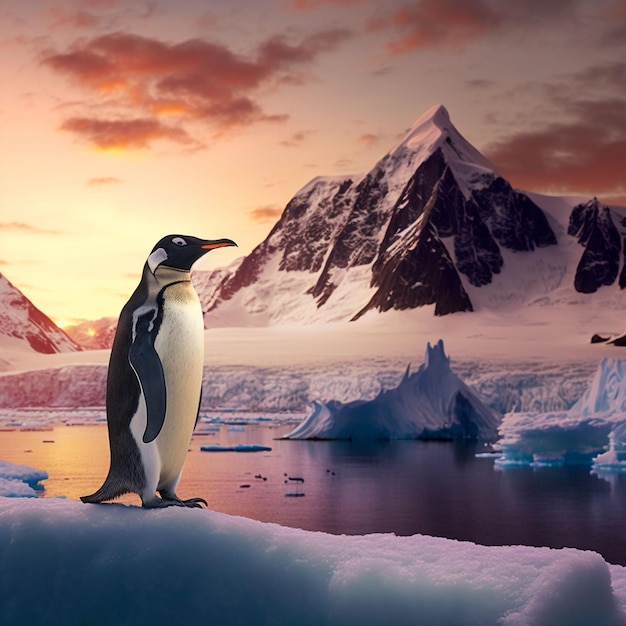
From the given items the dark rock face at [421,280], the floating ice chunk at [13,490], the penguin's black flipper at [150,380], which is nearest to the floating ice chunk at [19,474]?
the floating ice chunk at [13,490]

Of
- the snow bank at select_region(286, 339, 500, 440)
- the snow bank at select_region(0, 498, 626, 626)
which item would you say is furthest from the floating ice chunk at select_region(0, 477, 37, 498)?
the snow bank at select_region(286, 339, 500, 440)

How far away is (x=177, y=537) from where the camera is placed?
4.75 metres

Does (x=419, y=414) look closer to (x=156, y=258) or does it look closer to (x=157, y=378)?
(x=156, y=258)

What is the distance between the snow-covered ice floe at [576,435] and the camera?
3034cm

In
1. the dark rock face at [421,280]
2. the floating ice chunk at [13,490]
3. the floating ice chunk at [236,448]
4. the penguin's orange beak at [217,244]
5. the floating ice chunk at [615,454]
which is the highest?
the dark rock face at [421,280]

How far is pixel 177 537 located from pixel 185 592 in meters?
0.29

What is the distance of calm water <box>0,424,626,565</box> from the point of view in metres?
21.0

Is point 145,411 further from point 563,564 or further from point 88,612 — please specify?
point 563,564

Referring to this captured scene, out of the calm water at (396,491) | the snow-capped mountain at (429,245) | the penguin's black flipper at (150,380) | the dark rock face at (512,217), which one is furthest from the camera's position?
the dark rock face at (512,217)

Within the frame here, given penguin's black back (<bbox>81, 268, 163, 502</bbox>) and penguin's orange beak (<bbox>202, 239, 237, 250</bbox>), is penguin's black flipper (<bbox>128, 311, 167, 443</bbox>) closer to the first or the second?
penguin's black back (<bbox>81, 268, 163, 502</bbox>)

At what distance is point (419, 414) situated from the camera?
46188 millimetres

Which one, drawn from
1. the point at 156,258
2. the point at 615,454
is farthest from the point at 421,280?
the point at 156,258

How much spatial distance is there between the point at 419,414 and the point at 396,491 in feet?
63.7

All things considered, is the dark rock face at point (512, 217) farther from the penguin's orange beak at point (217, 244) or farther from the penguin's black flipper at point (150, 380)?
the penguin's black flipper at point (150, 380)
